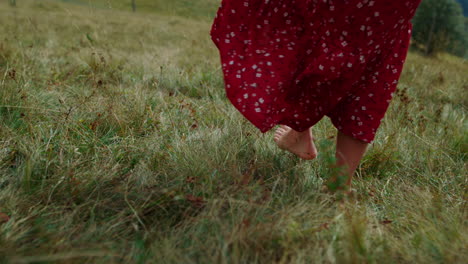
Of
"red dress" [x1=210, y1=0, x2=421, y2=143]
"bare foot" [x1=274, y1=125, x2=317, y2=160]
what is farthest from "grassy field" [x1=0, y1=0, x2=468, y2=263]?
"red dress" [x1=210, y1=0, x2=421, y2=143]

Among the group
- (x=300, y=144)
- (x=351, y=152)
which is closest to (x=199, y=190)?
(x=300, y=144)

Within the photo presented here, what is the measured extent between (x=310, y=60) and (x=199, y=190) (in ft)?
2.16

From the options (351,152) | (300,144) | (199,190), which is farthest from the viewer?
(300,144)

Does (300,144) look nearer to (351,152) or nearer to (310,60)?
(351,152)

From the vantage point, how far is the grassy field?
0.85 m

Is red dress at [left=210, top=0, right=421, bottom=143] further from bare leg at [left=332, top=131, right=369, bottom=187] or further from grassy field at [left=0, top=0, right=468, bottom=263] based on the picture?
grassy field at [left=0, top=0, right=468, bottom=263]

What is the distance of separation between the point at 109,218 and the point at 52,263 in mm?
250

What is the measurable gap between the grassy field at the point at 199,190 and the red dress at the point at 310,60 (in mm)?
238

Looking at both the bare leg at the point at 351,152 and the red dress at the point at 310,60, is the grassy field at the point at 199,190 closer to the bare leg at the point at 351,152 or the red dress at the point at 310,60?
the bare leg at the point at 351,152

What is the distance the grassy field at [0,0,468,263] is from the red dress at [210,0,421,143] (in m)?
0.24

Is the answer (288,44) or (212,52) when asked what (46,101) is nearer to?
(288,44)

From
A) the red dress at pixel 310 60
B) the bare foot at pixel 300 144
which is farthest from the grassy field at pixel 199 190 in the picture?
the red dress at pixel 310 60

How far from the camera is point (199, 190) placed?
3.64ft

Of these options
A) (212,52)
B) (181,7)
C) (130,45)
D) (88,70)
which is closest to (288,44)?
(88,70)
